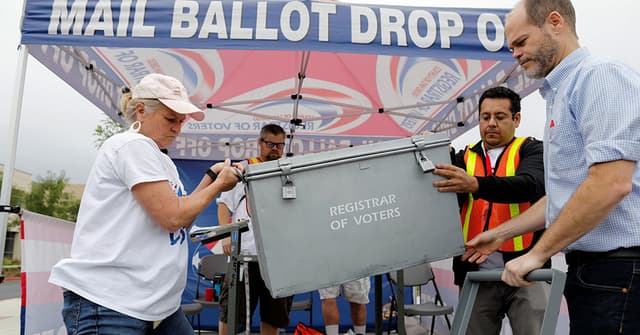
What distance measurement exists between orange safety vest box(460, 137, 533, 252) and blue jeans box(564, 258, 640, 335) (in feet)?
3.33

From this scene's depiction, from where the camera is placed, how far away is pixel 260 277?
384 cm

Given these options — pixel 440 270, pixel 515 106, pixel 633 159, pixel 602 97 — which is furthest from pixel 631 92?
pixel 440 270

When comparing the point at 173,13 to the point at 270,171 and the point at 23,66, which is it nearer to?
the point at 23,66

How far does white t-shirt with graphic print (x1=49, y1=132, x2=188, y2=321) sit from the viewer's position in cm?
169

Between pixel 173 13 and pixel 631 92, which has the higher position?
pixel 173 13

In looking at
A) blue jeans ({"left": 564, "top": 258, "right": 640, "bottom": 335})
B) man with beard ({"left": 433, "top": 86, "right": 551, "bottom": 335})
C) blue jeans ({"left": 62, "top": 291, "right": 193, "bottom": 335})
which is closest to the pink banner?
blue jeans ({"left": 62, "top": 291, "right": 193, "bottom": 335})

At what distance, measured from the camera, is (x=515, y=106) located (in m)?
2.80

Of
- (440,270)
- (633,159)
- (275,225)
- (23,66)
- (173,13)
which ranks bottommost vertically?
(440,270)

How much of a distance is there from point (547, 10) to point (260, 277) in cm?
287

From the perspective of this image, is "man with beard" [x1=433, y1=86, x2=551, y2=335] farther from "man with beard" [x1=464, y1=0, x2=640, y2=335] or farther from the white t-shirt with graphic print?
the white t-shirt with graphic print

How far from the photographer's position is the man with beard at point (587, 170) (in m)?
1.38

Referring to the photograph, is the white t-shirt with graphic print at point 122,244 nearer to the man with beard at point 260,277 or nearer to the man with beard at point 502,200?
the man with beard at point 502,200

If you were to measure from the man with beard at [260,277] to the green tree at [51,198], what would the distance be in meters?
43.1

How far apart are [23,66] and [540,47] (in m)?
3.30
